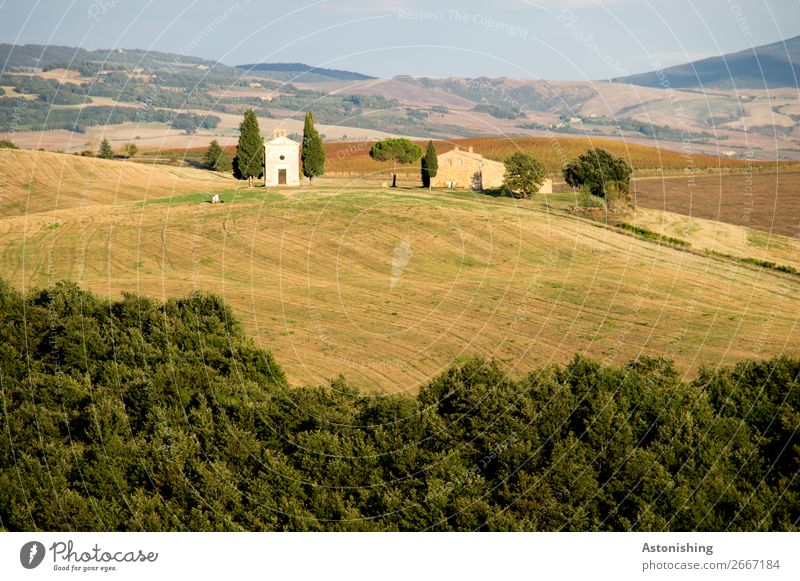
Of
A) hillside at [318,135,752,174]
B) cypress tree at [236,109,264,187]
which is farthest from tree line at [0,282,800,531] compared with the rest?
hillside at [318,135,752,174]

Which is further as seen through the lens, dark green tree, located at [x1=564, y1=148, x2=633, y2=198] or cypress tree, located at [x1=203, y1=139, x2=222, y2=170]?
cypress tree, located at [x1=203, y1=139, x2=222, y2=170]

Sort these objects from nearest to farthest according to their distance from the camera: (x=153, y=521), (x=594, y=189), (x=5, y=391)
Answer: (x=153, y=521), (x=5, y=391), (x=594, y=189)

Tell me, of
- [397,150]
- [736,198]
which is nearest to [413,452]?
[397,150]

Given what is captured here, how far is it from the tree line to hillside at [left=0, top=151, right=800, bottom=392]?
10990 millimetres

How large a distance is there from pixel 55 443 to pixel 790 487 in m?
24.9

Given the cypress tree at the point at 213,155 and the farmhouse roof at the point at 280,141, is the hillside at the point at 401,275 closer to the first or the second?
the farmhouse roof at the point at 280,141

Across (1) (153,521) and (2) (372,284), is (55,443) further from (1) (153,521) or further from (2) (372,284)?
(2) (372,284)

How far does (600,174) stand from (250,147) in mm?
35788

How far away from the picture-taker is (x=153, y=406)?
37594mm

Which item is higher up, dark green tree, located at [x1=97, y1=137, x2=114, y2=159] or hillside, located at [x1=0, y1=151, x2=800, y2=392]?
dark green tree, located at [x1=97, y1=137, x2=114, y2=159]

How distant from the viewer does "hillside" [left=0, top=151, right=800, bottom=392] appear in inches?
2141

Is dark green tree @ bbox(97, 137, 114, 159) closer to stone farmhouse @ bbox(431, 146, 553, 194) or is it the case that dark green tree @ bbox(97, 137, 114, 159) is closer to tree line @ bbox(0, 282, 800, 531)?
stone farmhouse @ bbox(431, 146, 553, 194)
